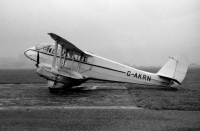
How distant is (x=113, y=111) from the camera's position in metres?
6.33

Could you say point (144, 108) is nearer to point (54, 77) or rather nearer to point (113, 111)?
point (113, 111)

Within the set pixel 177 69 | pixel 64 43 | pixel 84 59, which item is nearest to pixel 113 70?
pixel 84 59

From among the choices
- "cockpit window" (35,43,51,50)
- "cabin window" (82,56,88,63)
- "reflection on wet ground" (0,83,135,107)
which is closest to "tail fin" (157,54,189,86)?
"reflection on wet ground" (0,83,135,107)

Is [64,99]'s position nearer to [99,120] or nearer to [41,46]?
[99,120]

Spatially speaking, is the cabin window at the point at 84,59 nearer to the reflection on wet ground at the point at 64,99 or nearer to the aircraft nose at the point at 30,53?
the reflection on wet ground at the point at 64,99

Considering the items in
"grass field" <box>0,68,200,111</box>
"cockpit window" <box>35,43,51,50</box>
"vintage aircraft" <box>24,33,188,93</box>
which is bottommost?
"grass field" <box>0,68,200,111</box>

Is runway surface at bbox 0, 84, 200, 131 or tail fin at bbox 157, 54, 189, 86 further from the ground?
tail fin at bbox 157, 54, 189, 86

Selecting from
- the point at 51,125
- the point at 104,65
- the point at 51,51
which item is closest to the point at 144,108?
the point at 51,125

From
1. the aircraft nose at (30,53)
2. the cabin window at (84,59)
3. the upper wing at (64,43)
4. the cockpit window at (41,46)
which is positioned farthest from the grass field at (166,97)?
the aircraft nose at (30,53)

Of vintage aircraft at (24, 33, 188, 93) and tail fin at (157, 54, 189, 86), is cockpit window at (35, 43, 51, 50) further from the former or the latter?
tail fin at (157, 54, 189, 86)

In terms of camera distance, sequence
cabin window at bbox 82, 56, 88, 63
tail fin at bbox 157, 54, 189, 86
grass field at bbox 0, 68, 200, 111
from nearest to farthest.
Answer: grass field at bbox 0, 68, 200, 111
tail fin at bbox 157, 54, 189, 86
cabin window at bbox 82, 56, 88, 63

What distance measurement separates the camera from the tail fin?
11.9m

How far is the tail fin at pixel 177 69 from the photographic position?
11.9 metres

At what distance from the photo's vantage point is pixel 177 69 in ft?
39.4
